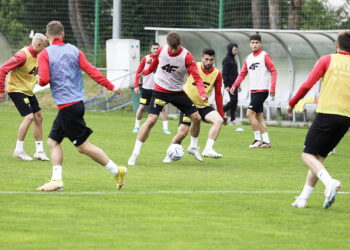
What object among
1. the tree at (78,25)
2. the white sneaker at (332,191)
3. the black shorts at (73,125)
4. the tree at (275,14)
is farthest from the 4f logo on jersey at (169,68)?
the tree at (78,25)

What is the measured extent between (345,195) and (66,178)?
3.64 m

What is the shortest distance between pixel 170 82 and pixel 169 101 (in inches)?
12.2

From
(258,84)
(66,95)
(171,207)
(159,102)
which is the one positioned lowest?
(171,207)

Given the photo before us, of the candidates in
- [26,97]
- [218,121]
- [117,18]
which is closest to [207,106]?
[218,121]

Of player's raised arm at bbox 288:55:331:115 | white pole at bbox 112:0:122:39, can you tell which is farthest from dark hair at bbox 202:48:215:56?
white pole at bbox 112:0:122:39

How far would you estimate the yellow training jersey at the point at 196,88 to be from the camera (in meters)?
14.6

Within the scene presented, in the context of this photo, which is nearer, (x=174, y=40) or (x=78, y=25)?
(x=174, y=40)

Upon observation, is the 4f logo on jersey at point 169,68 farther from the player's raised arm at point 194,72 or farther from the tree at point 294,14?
the tree at point 294,14

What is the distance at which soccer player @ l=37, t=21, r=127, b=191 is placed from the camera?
33.4ft

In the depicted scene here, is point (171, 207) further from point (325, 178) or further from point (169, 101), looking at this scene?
point (169, 101)

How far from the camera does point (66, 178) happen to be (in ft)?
37.7

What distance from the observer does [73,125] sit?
1016 cm

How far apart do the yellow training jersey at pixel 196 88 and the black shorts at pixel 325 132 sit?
207 inches

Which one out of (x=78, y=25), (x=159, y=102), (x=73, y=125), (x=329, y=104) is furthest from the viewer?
(x=78, y=25)
